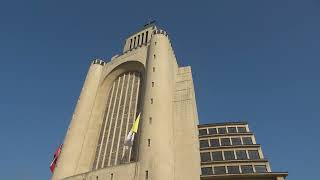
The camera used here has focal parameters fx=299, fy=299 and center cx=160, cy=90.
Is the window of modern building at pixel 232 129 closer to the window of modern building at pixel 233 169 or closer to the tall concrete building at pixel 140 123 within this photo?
the tall concrete building at pixel 140 123

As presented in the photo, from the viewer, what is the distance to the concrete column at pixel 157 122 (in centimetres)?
3497

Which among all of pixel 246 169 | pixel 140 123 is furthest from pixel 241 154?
pixel 140 123

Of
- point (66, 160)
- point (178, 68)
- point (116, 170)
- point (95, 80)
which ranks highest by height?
point (178, 68)

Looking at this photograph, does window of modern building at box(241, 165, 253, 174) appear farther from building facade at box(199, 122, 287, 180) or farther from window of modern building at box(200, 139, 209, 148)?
window of modern building at box(200, 139, 209, 148)

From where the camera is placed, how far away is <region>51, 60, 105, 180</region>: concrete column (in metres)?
42.8

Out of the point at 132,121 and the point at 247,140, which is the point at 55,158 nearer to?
the point at 132,121

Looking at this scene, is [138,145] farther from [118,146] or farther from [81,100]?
[81,100]

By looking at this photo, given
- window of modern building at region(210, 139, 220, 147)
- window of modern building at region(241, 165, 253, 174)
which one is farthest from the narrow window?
window of modern building at region(241, 165, 253, 174)

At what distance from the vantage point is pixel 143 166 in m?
35.2

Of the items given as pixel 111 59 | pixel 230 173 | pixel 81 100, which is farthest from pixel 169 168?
pixel 111 59

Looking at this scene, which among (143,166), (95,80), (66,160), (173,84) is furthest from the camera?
(95,80)

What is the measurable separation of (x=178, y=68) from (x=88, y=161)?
26.0 meters

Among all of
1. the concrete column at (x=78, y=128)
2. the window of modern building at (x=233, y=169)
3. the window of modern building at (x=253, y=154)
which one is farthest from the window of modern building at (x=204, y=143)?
the concrete column at (x=78, y=128)

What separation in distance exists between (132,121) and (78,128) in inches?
367
